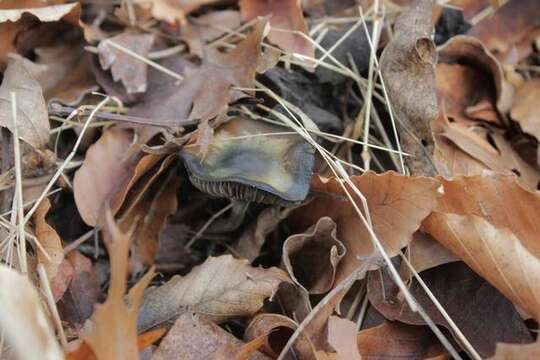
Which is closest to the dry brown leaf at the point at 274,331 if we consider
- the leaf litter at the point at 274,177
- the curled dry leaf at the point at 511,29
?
the leaf litter at the point at 274,177

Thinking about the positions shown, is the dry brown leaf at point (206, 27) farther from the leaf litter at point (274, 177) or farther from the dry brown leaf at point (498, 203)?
the dry brown leaf at point (498, 203)


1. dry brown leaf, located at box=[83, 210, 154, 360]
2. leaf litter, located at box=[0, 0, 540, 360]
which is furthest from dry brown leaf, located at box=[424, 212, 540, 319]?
dry brown leaf, located at box=[83, 210, 154, 360]

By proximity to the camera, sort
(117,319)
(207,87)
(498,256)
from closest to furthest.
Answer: (117,319), (498,256), (207,87)

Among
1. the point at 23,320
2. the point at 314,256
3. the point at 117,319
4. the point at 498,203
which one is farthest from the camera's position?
the point at 314,256

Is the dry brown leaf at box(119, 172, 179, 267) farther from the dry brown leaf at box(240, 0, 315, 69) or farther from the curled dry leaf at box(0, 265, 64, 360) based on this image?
the curled dry leaf at box(0, 265, 64, 360)

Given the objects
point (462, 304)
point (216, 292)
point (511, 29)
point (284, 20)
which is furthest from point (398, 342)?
point (511, 29)

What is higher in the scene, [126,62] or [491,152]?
[126,62]

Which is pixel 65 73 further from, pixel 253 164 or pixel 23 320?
pixel 23 320

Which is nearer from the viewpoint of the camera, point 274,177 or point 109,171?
Result: point 274,177
